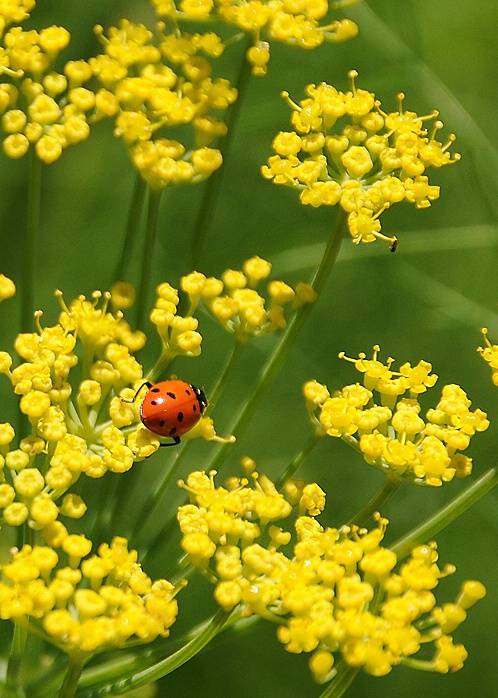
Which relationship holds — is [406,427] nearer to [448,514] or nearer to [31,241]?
[448,514]

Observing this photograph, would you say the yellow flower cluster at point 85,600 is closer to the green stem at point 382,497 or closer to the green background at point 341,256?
the green stem at point 382,497

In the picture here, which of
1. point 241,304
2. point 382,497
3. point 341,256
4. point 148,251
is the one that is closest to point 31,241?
point 148,251

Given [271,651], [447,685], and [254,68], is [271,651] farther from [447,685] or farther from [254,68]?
[254,68]

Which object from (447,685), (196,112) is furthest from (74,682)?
(447,685)

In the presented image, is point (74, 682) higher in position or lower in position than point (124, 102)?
lower

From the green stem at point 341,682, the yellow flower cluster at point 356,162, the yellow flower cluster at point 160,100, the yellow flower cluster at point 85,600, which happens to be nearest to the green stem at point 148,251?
the yellow flower cluster at point 160,100

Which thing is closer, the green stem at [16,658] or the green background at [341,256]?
the green stem at [16,658]
